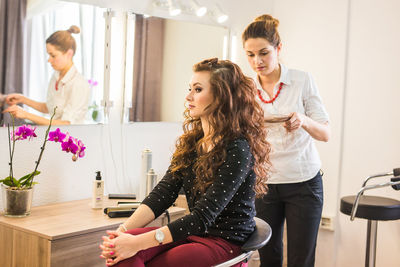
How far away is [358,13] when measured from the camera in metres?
3.36

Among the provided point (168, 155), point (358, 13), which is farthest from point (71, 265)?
point (358, 13)

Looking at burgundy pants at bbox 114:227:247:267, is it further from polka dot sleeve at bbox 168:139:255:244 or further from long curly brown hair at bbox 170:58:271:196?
long curly brown hair at bbox 170:58:271:196

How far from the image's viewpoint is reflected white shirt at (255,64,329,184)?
2.45 m

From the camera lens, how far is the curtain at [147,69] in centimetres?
293

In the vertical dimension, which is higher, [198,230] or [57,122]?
[57,122]

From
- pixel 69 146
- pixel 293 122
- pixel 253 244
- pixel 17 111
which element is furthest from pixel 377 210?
pixel 17 111

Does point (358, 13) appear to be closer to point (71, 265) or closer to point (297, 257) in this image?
point (297, 257)

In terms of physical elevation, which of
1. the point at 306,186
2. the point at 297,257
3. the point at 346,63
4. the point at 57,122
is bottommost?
the point at 297,257

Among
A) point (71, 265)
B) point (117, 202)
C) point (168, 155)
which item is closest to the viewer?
point (71, 265)

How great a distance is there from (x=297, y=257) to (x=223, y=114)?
3.26ft

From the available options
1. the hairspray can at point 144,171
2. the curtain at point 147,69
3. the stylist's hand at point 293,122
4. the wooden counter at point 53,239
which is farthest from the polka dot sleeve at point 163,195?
the curtain at point 147,69

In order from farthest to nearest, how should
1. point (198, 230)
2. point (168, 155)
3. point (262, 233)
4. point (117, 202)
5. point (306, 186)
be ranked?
1. point (168, 155)
2. point (117, 202)
3. point (306, 186)
4. point (262, 233)
5. point (198, 230)

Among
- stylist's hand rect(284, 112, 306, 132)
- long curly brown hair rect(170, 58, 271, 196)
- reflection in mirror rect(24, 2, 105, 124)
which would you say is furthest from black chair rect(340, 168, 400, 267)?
reflection in mirror rect(24, 2, 105, 124)

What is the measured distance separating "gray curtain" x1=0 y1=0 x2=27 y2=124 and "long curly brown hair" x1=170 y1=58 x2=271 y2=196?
91 cm
